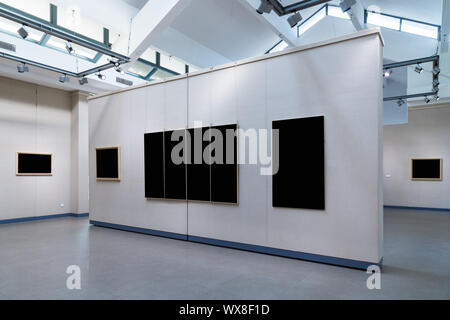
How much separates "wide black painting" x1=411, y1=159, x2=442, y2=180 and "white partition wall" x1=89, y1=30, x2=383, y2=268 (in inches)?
337

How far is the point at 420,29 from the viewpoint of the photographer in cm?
784

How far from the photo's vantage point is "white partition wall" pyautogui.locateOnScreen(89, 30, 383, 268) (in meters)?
4.40

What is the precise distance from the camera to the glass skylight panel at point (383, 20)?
803 cm

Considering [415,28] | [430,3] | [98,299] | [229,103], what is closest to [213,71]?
[229,103]

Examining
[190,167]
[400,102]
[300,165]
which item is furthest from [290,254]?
[400,102]

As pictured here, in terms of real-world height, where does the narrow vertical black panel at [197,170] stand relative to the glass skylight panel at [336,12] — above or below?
below

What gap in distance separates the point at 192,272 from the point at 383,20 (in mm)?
8036

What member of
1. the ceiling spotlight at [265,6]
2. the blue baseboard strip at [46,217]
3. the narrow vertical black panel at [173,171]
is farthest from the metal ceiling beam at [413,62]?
the blue baseboard strip at [46,217]

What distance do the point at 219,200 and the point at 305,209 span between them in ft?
5.51

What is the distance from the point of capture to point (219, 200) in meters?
5.82

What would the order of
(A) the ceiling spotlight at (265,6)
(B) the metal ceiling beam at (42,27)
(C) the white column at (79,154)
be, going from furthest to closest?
(C) the white column at (79,154) < (B) the metal ceiling beam at (42,27) < (A) the ceiling spotlight at (265,6)

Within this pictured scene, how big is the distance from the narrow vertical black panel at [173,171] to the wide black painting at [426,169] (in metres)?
9.60

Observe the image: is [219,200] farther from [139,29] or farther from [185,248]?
[139,29]

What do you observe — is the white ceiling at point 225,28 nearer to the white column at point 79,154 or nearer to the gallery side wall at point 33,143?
the white column at point 79,154
